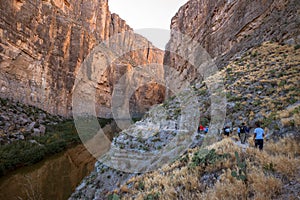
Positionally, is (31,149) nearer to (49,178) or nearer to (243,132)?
(49,178)

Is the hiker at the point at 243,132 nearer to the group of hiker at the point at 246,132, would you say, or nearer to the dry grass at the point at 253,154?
the group of hiker at the point at 246,132

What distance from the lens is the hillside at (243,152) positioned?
3297 mm

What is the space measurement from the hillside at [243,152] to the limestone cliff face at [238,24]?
2.07m

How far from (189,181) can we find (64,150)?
1008 inches

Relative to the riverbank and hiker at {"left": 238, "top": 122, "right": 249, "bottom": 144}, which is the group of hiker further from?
the riverbank

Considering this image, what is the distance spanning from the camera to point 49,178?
1605 cm

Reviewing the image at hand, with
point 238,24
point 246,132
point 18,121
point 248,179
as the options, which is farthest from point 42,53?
point 248,179

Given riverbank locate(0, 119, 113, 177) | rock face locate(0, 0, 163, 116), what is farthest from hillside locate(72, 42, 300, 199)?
rock face locate(0, 0, 163, 116)

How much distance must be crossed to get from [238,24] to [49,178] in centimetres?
2720

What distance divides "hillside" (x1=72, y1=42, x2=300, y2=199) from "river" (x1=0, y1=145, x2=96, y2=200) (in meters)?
4.28

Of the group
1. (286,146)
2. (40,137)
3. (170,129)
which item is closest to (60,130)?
(40,137)

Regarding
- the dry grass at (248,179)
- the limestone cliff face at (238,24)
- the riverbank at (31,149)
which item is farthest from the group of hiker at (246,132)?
the riverbank at (31,149)

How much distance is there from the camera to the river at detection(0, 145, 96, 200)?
13039 millimetres

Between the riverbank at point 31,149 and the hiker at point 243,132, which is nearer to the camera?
the hiker at point 243,132
